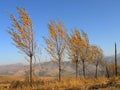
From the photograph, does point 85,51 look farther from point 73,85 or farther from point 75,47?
point 73,85

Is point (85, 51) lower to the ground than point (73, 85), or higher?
higher

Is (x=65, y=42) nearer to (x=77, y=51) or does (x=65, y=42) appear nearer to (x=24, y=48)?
(x=77, y=51)

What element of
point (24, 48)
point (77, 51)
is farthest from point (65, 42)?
point (24, 48)

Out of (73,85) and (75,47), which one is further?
(75,47)

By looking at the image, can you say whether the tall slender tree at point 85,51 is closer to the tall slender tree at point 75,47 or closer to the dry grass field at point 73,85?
the tall slender tree at point 75,47

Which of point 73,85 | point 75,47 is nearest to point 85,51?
point 75,47

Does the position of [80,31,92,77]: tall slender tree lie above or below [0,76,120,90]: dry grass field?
above

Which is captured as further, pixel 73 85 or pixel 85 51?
pixel 85 51

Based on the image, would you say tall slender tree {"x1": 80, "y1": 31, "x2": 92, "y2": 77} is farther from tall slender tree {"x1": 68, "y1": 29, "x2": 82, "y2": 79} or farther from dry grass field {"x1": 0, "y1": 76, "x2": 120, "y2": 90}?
dry grass field {"x1": 0, "y1": 76, "x2": 120, "y2": 90}

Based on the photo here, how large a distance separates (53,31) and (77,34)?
8454 millimetres

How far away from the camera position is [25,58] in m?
23.6

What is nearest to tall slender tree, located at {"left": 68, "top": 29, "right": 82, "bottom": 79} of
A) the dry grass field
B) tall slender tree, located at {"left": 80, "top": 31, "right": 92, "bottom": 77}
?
tall slender tree, located at {"left": 80, "top": 31, "right": 92, "bottom": 77}

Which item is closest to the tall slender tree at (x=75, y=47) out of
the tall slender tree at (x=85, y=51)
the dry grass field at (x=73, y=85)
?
the tall slender tree at (x=85, y=51)

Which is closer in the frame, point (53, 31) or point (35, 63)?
point (35, 63)
